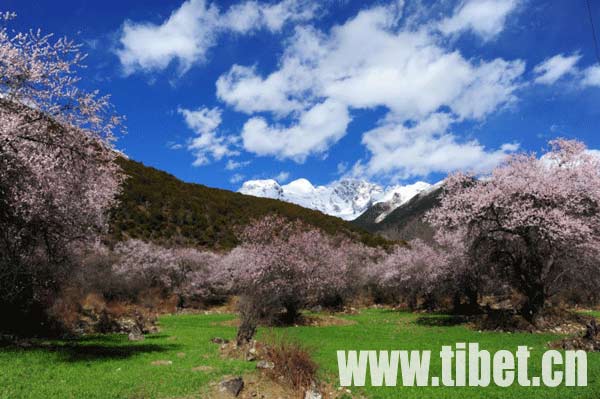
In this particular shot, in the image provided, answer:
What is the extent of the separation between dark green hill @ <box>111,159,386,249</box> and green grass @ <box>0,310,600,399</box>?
107 feet

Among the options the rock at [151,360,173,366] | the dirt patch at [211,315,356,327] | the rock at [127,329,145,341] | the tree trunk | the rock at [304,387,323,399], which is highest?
the tree trunk

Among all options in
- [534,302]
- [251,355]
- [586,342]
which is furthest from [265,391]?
[534,302]

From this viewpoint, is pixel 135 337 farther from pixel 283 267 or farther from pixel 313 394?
pixel 313 394

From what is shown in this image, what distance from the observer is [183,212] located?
6869 cm

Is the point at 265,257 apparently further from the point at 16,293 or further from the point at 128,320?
the point at 16,293

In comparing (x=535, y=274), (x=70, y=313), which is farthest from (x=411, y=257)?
(x=70, y=313)

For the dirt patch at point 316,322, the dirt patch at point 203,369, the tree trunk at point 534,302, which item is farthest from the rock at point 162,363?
the tree trunk at point 534,302

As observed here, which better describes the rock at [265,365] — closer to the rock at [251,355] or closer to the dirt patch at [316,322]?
the rock at [251,355]

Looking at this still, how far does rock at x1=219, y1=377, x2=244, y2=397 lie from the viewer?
10930 millimetres

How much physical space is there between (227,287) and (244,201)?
42317 millimetres

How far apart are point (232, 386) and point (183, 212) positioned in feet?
197

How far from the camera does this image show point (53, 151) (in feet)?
48.2

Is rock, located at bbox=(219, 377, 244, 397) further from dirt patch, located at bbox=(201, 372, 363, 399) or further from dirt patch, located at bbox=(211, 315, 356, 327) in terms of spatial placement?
dirt patch, located at bbox=(211, 315, 356, 327)

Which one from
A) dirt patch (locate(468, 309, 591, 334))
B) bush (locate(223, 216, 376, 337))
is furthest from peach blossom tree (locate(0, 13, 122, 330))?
dirt patch (locate(468, 309, 591, 334))
